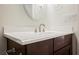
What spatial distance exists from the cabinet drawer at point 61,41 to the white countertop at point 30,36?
35 mm

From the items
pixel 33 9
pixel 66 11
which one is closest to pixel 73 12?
pixel 66 11

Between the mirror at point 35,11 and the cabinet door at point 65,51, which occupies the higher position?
the mirror at point 35,11

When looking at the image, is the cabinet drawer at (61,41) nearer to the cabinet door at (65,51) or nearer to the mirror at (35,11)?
the cabinet door at (65,51)

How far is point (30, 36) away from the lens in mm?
1122

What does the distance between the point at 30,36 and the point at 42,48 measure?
150mm

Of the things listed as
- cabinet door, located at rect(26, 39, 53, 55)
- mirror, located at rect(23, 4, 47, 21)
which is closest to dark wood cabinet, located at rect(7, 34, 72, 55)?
cabinet door, located at rect(26, 39, 53, 55)

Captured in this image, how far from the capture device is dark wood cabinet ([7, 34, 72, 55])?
1.10 m

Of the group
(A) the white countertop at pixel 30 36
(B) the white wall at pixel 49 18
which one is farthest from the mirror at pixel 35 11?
(A) the white countertop at pixel 30 36

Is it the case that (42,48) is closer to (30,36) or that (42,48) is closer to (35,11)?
(30,36)

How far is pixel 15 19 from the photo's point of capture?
1122mm

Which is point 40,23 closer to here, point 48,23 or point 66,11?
point 48,23

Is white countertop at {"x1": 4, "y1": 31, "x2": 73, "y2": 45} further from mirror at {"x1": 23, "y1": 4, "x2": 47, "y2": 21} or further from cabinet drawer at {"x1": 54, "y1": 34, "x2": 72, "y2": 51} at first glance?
mirror at {"x1": 23, "y1": 4, "x2": 47, "y2": 21}

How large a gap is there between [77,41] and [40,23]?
1.24 ft

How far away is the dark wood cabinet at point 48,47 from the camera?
1100 millimetres
